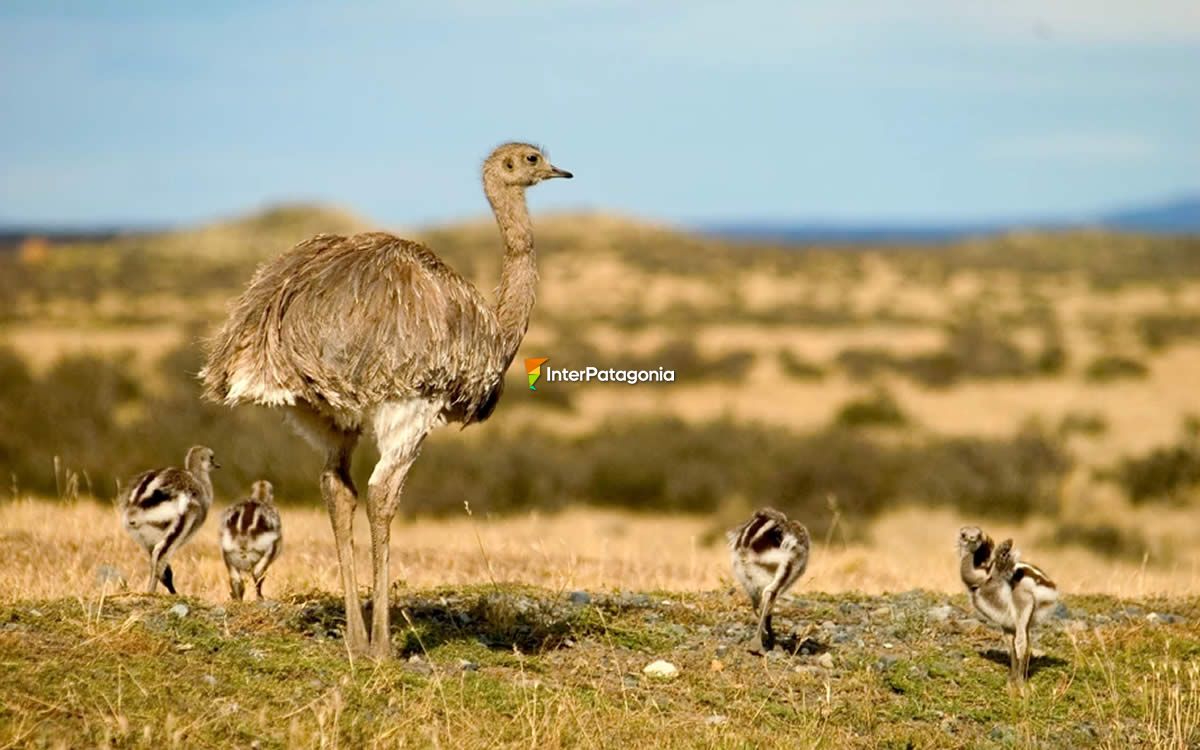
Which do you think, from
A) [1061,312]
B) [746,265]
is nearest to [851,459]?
[1061,312]

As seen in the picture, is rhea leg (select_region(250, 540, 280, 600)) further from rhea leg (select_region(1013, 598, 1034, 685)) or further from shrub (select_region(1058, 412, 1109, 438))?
shrub (select_region(1058, 412, 1109, 438))

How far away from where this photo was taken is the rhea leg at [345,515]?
28.3 feet

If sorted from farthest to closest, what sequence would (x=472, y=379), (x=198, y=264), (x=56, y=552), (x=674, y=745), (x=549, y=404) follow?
(x=198, y=264), (x=549, y=404), (x=56, y=552), (x=472, y=379), (x=674, y=745)

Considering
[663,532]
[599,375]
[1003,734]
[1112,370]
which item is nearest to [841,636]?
[1003,734]

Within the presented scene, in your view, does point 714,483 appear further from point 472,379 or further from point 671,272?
point 671,272

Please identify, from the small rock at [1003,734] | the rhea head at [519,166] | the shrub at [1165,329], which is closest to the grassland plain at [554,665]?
the small rock at [1003,734]

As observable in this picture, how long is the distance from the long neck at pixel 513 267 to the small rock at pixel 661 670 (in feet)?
6.27

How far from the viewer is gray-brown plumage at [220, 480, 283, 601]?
10.2 meters

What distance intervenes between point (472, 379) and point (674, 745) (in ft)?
7.80

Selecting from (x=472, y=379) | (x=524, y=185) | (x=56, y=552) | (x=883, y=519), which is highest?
(x=524, y=185)

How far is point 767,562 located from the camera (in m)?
9.66

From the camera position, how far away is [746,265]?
88.4 meters

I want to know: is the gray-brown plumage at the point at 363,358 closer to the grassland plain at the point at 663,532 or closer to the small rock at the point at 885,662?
the grassland plain at the point at 663,532

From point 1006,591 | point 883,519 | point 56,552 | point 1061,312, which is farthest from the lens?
point 1061,312
